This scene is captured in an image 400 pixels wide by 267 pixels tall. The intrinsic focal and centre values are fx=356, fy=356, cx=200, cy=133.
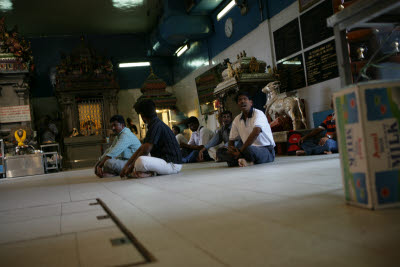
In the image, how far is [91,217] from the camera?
7.17 ft

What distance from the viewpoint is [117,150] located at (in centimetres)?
529

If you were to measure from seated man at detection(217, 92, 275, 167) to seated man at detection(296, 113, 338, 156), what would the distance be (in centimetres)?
104

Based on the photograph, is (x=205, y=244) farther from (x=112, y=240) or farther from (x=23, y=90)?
(x=23, y=90)

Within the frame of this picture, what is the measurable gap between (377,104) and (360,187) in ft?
1.28

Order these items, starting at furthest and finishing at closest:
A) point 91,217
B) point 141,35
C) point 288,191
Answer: point 141,35 < point 288,191 < point 91,217

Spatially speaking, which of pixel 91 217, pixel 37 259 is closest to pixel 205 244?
pixel 37 259

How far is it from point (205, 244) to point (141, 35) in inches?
625

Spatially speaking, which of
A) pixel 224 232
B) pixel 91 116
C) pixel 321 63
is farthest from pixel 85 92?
pixel 224 232

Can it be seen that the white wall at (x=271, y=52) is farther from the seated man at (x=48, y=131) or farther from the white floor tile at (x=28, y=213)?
the seated man at (x=48, y=131)

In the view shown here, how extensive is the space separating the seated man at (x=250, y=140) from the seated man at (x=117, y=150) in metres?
1.43

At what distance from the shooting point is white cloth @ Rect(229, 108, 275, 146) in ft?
16.2

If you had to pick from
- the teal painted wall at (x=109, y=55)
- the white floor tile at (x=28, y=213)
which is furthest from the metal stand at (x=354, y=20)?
the teal painted wall at (x=109, y=55)

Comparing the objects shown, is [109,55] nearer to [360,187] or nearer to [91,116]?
[91,116]

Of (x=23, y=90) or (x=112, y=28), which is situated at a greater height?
(x=112, y=28)
